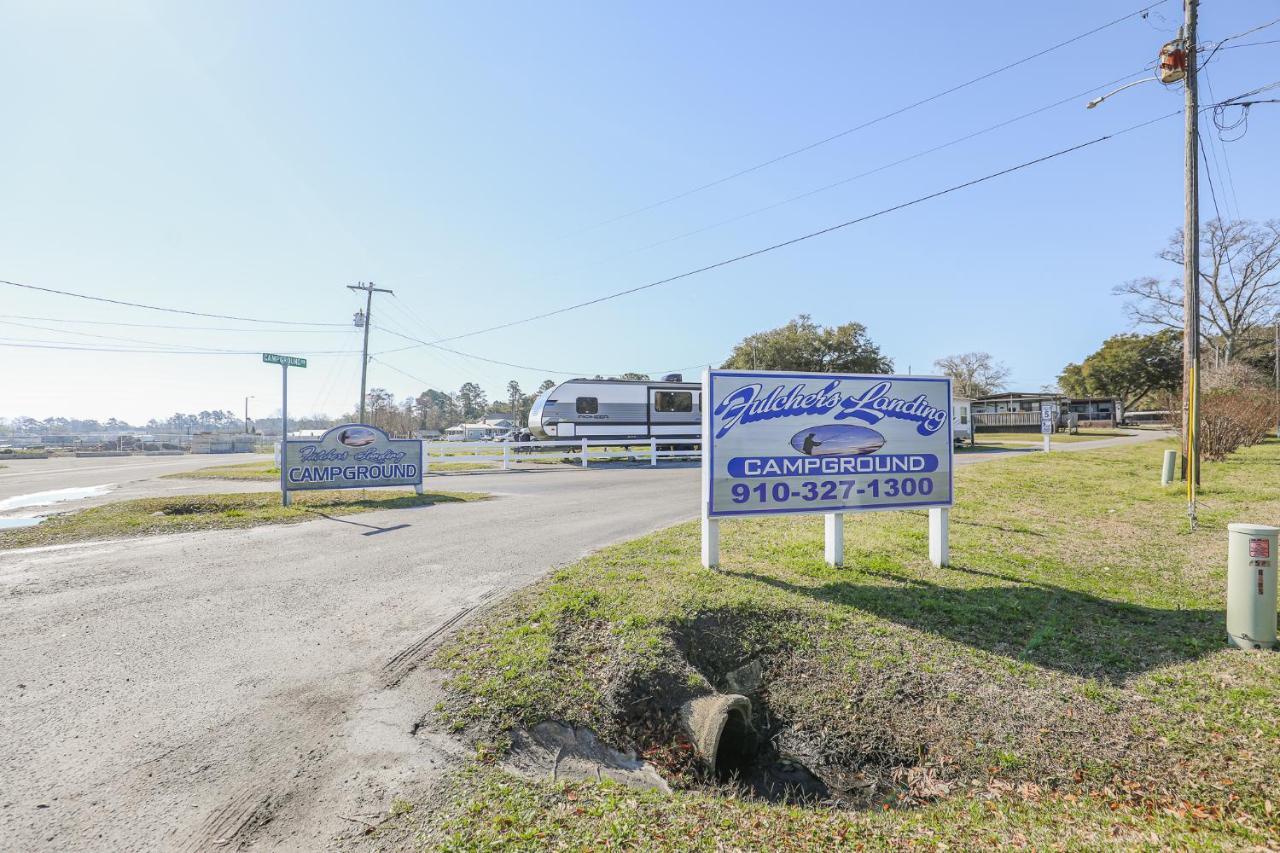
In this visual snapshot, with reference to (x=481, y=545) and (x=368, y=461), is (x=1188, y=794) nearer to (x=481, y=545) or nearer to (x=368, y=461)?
(x=481, y=545)

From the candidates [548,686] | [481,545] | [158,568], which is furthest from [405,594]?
[158,568]

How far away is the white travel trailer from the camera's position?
81.0ft

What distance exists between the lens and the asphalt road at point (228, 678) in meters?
2.76

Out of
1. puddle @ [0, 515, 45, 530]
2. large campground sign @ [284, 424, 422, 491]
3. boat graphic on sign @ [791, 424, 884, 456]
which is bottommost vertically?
puddle @ [0, 515, 45, 530]

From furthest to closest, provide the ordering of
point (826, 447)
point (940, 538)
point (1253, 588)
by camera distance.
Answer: point (940, 538)
point (826, 447)
point (1253, 588)

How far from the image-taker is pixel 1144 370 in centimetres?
6091

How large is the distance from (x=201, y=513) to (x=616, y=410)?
635 inches

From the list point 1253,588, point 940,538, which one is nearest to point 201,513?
point 940,538

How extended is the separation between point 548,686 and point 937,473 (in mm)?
4991

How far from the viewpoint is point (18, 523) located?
10148mm

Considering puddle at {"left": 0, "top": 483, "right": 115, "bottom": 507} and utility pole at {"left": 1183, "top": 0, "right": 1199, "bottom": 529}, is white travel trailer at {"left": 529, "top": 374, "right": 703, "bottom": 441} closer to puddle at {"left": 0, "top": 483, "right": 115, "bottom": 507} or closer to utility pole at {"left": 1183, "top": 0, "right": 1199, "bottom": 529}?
puddle at {"left": 0, "top": 483, "right": 115, "bottom": 507}

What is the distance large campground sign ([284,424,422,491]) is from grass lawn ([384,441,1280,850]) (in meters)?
8.04

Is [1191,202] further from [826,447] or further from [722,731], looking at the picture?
[722,731]

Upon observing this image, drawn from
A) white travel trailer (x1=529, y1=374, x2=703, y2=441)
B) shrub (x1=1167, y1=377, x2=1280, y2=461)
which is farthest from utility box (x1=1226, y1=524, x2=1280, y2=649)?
white travel trailer (x1=529, y1=374, x2=703, y2=441)
